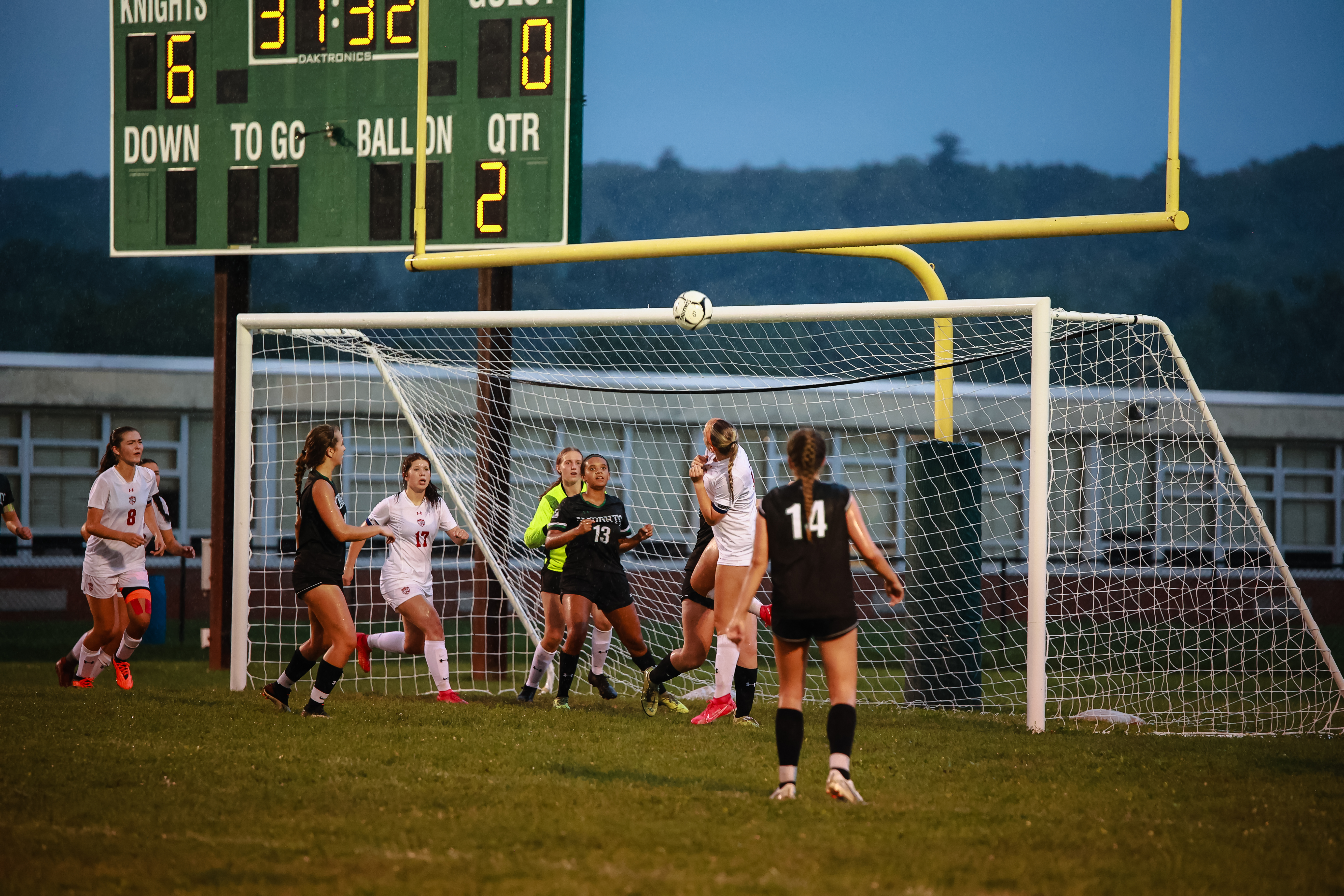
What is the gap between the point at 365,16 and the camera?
11.1 m

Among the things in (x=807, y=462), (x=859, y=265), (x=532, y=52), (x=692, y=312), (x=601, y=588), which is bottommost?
(x=601, y=588)

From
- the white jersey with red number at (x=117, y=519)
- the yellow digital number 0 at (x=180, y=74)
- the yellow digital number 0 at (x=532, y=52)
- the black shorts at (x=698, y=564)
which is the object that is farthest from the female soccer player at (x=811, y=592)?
the yellow digital number 0 at (x=180, y=74)

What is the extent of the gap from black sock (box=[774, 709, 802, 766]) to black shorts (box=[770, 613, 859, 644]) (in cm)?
32

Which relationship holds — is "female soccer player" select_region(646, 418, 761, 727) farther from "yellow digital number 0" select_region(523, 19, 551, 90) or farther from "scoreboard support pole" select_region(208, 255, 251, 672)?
"scoreboard support pole" select_region(208, 255, 251, 672)

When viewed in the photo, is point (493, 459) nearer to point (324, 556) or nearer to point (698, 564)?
point (324, 556)

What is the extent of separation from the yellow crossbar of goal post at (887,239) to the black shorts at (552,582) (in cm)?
223

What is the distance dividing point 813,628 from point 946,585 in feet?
15.5

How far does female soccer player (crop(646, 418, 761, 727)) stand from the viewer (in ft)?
27.1

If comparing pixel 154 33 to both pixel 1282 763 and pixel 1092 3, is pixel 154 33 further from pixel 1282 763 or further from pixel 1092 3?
pixel 1092 3

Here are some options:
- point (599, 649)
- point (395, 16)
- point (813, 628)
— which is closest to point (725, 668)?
point (599, 649)

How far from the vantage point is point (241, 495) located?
10242 mm

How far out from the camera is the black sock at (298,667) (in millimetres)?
8688

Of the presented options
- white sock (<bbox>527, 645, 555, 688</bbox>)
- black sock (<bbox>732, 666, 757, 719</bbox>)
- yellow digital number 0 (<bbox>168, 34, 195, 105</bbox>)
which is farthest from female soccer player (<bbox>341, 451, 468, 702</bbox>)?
yellow digital number 0 (<bbox>168, 34, 195, 105</bbox>)

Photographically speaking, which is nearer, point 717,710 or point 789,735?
point 789,735
